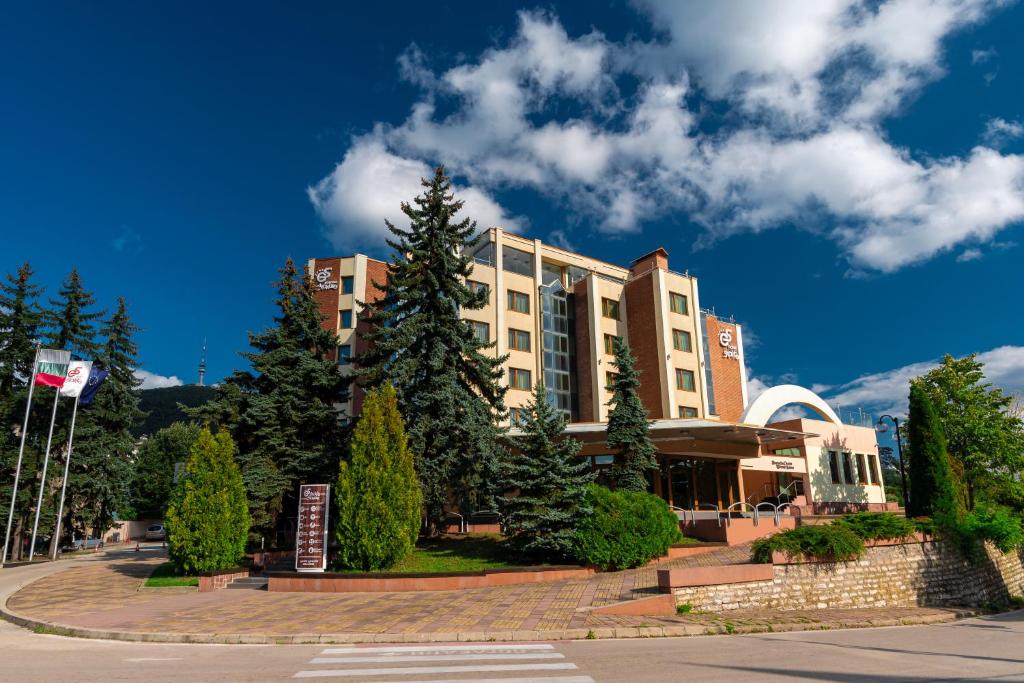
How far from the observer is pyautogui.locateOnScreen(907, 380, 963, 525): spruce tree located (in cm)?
2445

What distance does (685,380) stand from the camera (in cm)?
4809

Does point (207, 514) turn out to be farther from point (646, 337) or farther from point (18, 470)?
point (646, 337)

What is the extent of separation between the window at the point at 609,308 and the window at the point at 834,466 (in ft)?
60.6

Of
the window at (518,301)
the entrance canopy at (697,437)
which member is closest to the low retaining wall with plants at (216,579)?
the entrance canopy at (697,437)

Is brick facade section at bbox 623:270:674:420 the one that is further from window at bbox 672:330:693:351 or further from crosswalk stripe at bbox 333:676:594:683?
crosswalk stripe at bbox 333:676:594:683

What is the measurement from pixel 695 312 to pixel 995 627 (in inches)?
1403

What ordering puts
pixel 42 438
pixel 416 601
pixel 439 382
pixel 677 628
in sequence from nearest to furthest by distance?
1. pixel 677 628
2. pixel 416 601
3. pixel 439 382
4. pixel 42 438

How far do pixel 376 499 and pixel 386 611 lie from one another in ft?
17.4

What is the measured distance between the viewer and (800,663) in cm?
1002

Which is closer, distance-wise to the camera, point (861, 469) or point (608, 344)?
Answer: point (861, 469)

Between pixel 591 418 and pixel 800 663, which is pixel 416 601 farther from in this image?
pixel 591 418

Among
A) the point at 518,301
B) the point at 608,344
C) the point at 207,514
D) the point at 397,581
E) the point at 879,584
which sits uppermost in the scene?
Result: the point at 518,301

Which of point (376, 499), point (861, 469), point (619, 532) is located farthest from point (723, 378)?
point (376, 499)

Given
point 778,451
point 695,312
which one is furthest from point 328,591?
point 695,312
